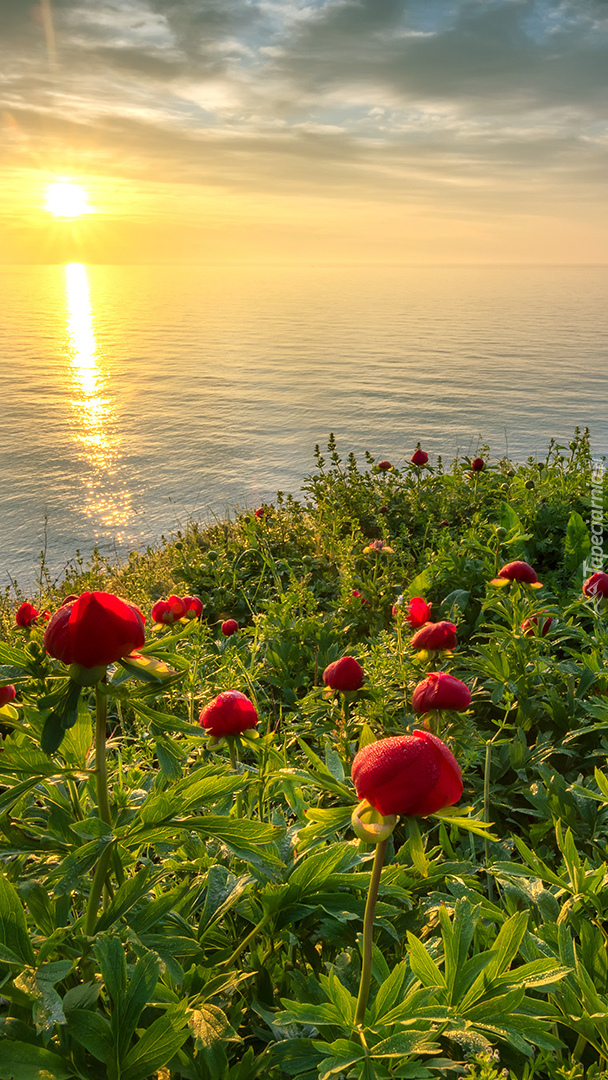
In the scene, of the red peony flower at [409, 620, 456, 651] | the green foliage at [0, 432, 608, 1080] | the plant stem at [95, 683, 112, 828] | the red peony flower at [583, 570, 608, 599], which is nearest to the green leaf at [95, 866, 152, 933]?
the green foliage at [0, 432, 608, 1080]

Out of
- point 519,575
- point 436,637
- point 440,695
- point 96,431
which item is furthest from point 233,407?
point 440,695

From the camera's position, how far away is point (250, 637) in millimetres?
4438

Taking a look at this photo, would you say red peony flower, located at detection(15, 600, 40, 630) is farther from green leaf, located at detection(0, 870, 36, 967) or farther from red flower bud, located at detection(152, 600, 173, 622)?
green leaf, located at detection(0, 870, 36, 967)

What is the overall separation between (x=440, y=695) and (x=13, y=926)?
102cm

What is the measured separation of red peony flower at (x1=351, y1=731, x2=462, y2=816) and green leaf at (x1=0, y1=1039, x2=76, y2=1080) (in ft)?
1.89

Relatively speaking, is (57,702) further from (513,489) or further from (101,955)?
(513,489)

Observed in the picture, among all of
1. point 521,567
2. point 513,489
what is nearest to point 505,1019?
point 521,567

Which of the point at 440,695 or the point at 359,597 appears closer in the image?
the point at 440,695

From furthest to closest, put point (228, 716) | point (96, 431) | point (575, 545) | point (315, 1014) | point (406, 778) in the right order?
point (96, 431), point (575, 545), point (228, 716), point (315, 1014), point (406, 778)

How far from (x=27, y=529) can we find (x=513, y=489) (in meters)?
8.08

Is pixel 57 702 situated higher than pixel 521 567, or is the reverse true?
pixel 57 702

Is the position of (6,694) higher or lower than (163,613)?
higher

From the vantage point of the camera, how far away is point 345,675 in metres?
2.05

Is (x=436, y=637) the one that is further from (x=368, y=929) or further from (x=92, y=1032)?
(x=92, y=1032)
